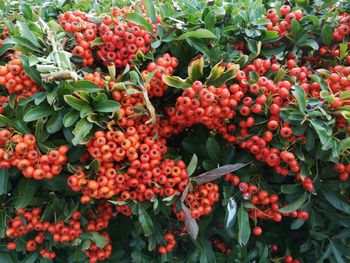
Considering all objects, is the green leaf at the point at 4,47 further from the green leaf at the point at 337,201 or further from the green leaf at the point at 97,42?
the green leaf at the point at 337,201

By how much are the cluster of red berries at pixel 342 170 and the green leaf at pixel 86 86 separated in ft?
4.00

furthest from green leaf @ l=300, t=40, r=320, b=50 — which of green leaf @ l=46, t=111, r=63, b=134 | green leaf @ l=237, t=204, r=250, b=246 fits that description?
green leaf @ l=46, t=111, r=63, b=134

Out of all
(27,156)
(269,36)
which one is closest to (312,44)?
(269,36)

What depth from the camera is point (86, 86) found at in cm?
176

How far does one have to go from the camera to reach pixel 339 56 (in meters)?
2.14

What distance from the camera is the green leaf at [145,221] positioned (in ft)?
6.22

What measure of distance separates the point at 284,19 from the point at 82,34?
118cm

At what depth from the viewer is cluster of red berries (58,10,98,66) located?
1951 millimetres

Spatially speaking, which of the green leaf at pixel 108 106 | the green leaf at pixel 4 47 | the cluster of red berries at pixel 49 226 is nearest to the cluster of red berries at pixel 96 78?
the green leaf at pixel 108 106

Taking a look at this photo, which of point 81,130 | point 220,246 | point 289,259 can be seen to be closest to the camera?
point 81,130

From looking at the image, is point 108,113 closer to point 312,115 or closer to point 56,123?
point 56,123

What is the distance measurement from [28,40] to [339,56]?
1717 mm

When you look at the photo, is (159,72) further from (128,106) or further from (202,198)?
(202,198)

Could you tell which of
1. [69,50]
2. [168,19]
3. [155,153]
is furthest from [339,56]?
[69,50]
